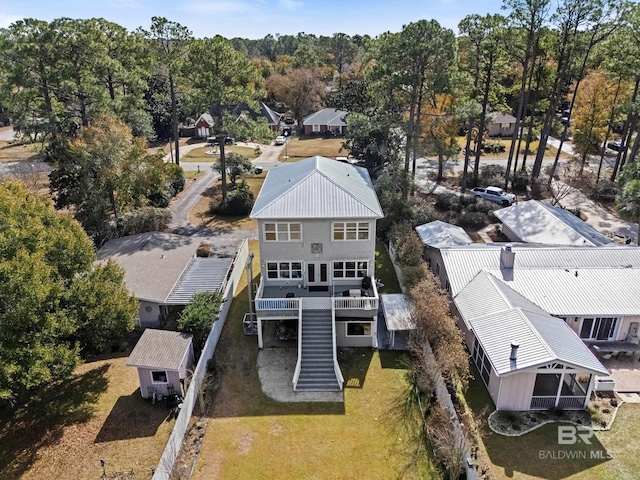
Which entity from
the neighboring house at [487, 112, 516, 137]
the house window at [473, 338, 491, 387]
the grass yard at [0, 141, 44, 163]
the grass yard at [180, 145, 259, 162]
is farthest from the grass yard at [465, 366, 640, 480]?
the grass yard at [0, 141, 44, 163]

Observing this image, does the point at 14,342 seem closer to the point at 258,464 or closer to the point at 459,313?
the point at 258,464

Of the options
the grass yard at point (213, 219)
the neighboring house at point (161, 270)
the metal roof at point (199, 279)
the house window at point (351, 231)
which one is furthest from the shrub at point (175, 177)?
the house window at point (351, 231)

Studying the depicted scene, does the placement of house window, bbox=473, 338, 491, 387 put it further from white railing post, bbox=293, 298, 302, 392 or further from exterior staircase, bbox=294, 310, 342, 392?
white railing post, bbox=293, 298, 302, 392

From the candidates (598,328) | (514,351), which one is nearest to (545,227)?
(598,328)

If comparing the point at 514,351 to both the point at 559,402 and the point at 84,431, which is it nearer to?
the point at 559,402

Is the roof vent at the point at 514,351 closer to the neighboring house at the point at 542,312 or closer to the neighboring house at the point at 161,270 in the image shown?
the neighboring house at the point at 542,312

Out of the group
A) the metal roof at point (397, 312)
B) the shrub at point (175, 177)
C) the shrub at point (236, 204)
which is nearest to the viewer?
the metal roof at point (397, 312)

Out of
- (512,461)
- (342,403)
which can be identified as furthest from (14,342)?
(512,461)

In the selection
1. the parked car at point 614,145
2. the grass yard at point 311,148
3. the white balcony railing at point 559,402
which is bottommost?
the white balcony railing at point 559,402
